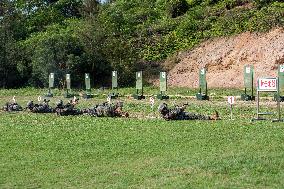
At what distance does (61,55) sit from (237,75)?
43.5ft

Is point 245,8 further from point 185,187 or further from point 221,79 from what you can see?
point 185,187

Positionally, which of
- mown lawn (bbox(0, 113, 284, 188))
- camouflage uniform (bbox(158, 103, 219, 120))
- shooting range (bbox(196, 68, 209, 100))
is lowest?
mown lawn (bbox(0, 113, 284, 188))

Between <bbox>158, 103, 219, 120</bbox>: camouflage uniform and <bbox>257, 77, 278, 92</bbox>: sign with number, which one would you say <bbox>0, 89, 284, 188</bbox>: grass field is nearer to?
<bbox>158, 103, 219, 120</bbox>: camouflage uniform

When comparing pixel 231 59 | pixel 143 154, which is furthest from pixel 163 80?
pixel 143 154

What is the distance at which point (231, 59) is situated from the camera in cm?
4006

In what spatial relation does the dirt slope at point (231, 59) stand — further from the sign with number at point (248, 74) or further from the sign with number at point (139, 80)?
the sign with number at point (139, 80)

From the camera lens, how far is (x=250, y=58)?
39.1 meters

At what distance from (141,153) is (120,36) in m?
32.8

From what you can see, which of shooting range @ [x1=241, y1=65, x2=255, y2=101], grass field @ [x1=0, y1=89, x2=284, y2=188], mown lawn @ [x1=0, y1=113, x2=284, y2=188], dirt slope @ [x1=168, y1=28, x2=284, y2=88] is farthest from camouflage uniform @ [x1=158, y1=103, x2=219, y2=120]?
dirt slope @ [x1=168, y1=28, x2=284, y2=88]

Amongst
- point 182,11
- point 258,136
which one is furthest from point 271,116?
point 182,11

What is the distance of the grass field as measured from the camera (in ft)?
40.2

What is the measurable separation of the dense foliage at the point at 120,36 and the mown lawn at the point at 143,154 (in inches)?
841

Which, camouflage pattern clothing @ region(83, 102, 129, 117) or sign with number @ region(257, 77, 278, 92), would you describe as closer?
sign with number @ region(257, 77, 278, 92)

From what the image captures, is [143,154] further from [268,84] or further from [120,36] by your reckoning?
[120,36]
